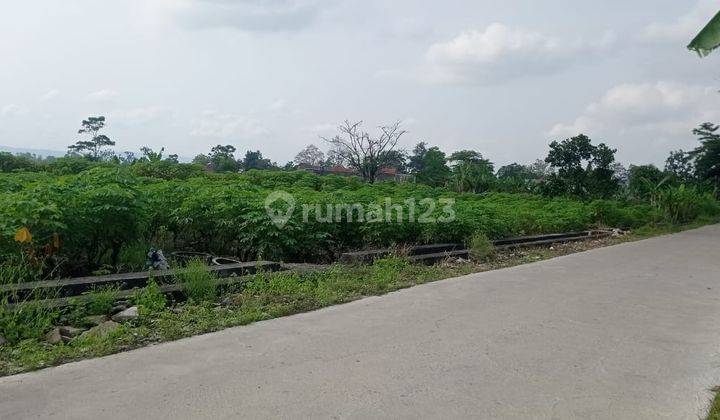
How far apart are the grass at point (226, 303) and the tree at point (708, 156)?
123ft

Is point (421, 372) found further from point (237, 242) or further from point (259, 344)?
point (237, 242)

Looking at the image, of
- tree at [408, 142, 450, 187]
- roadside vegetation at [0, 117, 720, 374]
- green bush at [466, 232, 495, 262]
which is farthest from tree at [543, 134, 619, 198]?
green bush at [466, 232, 495, 262]

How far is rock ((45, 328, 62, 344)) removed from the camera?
15.8 ft

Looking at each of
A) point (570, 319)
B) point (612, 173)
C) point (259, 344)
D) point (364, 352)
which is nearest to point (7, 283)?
point (259, 344)

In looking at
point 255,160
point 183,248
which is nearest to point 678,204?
point 183,248

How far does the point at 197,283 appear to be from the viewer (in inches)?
243

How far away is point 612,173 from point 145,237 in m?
28.8

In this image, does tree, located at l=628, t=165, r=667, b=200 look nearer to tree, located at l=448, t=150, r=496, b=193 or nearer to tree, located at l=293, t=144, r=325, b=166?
tree, located at l=448, t=150, r=496, b=193

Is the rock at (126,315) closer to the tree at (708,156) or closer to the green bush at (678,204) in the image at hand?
the green bush at (678,204)

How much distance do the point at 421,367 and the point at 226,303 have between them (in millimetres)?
2605

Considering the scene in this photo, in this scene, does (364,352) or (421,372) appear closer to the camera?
(421,372)

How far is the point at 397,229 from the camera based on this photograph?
10.1m

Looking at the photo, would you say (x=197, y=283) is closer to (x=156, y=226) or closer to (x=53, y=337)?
Result: (x=53, y=337)

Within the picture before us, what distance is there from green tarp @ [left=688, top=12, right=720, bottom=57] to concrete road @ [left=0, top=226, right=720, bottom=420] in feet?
9.61
